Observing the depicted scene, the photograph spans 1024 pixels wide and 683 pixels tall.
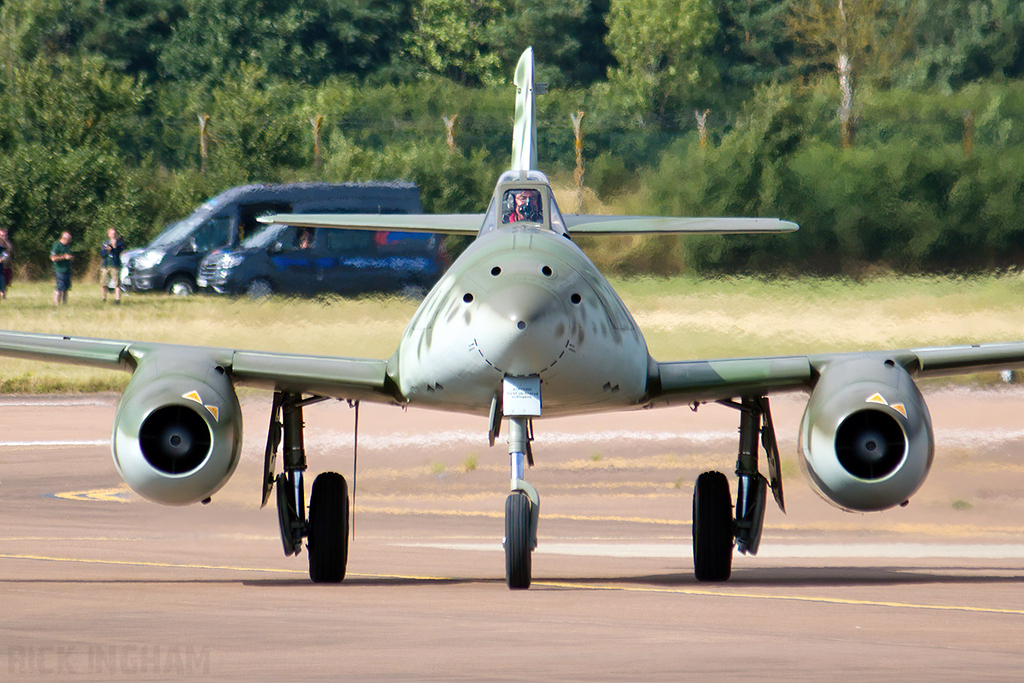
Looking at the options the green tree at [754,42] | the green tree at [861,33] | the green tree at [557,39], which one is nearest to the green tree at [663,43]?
the green tree at [557,39]

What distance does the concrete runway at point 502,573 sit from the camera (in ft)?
25.8

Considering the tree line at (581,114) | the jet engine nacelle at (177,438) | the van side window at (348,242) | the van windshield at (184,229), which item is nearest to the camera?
the jet engine nacelle at (177,438)

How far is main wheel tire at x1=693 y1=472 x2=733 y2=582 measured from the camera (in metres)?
11.5

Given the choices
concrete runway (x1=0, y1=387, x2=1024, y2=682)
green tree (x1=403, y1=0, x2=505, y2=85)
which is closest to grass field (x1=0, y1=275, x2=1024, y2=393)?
concrete runway (x1=0, y1=387, x2=1024, y2=682)

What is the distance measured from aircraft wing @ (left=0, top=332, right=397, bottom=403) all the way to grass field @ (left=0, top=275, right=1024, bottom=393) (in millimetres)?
13550

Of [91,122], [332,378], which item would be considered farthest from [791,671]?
[91,122]

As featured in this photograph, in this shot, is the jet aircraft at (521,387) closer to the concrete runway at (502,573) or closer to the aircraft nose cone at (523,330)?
the aircraft nose cone at (523,330)

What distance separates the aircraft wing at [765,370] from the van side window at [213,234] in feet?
92.1

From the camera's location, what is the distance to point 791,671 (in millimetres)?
7531

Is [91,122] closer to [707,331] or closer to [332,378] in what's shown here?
[707,331]

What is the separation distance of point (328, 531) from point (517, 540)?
6.69 feet

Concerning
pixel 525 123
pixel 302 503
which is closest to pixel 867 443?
pixel 302 503

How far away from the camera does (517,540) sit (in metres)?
9.91

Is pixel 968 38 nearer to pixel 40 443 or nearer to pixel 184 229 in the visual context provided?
pixel 184 229
